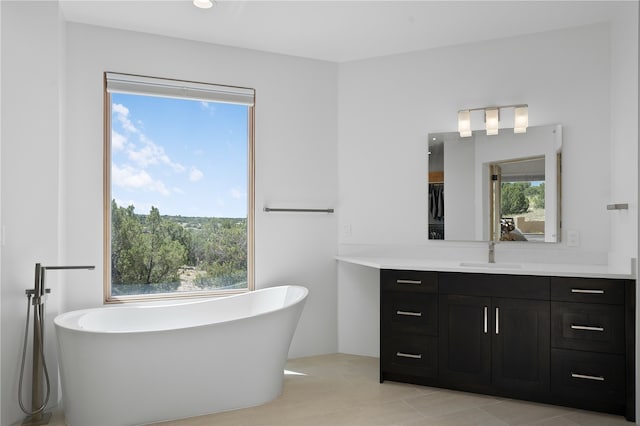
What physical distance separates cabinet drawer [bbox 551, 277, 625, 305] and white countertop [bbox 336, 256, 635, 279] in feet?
0.12

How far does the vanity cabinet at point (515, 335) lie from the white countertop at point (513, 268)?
0.14ft

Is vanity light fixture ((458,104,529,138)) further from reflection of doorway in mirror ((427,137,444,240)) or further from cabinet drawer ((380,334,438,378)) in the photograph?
cabinet drawer ((380,334,438,378))

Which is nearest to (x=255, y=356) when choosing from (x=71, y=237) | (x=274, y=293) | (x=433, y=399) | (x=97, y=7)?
(x=274, y=293)

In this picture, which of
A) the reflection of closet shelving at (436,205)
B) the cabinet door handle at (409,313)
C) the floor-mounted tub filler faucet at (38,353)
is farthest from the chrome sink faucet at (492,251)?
the floor-mounted tub filler faucet at (38,353)

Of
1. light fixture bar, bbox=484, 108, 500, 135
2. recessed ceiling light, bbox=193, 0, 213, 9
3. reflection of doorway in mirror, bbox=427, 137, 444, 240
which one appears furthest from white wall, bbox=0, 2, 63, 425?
light fixture bar, bbox=484, 108, 500, 135

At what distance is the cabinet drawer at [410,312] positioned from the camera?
10.5 feet

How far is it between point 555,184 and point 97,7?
11.0 feet

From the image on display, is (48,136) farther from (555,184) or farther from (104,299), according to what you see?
(555,184)

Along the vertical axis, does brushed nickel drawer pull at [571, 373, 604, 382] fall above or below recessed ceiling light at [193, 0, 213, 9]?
below

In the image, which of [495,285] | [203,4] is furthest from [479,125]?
[203,4]

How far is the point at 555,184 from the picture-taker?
335 centimetres

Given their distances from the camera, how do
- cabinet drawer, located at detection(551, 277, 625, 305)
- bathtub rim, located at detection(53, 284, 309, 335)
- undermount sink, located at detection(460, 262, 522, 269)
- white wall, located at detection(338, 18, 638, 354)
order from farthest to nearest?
undermount sink, located at detection(460, 262, 522, 269) → white wall, located at detection(338, 18, 638, 354) → cabinet drawer, located at detection(551, 277, 625, 305) → bathtub rim, located at detection(53, 284, 309, 335)

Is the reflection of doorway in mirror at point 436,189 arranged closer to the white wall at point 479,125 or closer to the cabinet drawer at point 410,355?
the white wall at point 479,125

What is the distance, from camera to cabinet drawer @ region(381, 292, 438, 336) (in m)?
3.20
